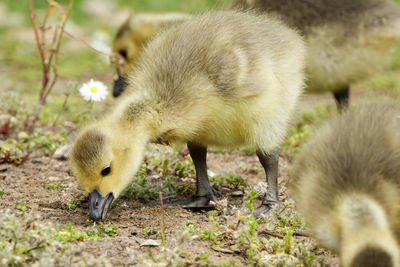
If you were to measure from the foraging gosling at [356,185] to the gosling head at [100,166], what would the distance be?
2.75 ft

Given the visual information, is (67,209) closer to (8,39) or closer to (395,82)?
(395,82)

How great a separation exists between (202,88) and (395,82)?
349cm

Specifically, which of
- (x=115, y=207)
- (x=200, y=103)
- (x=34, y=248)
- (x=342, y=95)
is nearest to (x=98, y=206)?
(x=115, y=207)

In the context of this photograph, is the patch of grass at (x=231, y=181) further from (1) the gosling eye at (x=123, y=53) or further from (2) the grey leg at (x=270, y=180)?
(1) the gosling eye at (x=123, y=53)

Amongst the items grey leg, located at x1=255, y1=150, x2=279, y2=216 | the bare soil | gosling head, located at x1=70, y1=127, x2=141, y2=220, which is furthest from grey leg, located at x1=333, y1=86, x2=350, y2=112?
gosling head, located at x1=70, y1=127, x2=141, y2=220

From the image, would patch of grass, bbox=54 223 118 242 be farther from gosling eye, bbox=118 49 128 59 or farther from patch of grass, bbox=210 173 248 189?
gosling eye, bbox=118 49 128 59

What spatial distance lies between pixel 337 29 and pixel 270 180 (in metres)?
1.37

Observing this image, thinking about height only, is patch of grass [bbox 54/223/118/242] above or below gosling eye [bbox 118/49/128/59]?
below

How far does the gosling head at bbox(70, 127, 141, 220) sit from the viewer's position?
2.90m

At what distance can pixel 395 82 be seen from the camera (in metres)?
6.04

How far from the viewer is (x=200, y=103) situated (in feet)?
10.1

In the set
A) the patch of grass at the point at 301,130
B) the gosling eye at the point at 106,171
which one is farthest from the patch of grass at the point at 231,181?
the gosling eye at the point at 106,171

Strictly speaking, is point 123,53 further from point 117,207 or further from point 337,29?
point 117,207

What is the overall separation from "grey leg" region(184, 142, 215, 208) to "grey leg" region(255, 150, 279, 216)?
0.98 ft
